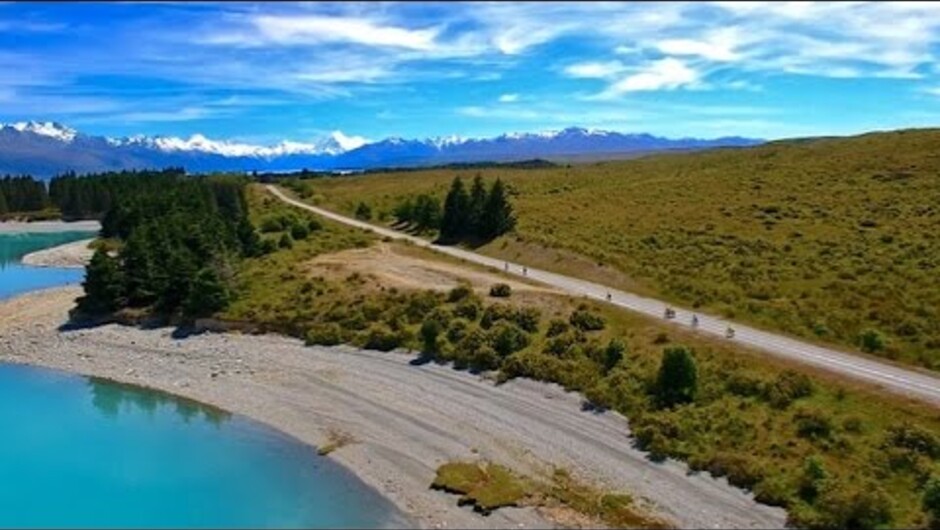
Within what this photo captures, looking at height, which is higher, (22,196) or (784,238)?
(22,196)

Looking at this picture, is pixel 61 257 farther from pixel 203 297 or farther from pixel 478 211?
pixel 478 211

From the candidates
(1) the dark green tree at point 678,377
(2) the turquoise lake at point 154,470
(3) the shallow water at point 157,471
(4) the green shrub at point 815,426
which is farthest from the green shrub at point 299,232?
(4) the green shrub at point 815,426

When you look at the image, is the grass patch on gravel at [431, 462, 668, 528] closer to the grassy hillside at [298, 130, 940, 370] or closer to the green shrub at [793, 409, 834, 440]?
the green shrub at [793, 409, 834, 440]

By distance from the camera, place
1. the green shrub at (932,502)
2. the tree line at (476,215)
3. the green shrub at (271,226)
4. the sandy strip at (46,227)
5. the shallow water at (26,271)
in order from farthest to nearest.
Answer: the sandy strip at (46,227), the green shrub at (271,226), the shallow water at (26,271), the tree line at (476,215), the green shrub at (932,502)

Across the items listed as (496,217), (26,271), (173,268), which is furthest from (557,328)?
(26,271)

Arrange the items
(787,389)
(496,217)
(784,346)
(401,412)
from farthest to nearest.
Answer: (496,217) → (784,346) → (401,412) → (787,389)

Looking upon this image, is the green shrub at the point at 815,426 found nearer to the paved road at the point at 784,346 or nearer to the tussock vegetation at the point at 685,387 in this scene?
the tussock vegetation at the point at 685,387

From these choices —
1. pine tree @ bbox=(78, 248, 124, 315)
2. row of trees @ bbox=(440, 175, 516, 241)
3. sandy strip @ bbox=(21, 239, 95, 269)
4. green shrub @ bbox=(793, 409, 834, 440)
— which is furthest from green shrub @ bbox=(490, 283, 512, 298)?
sandy strip @ bbox=(21, 239, 95, 269)

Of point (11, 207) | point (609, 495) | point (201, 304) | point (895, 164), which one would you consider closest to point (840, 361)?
point (609, 495)
